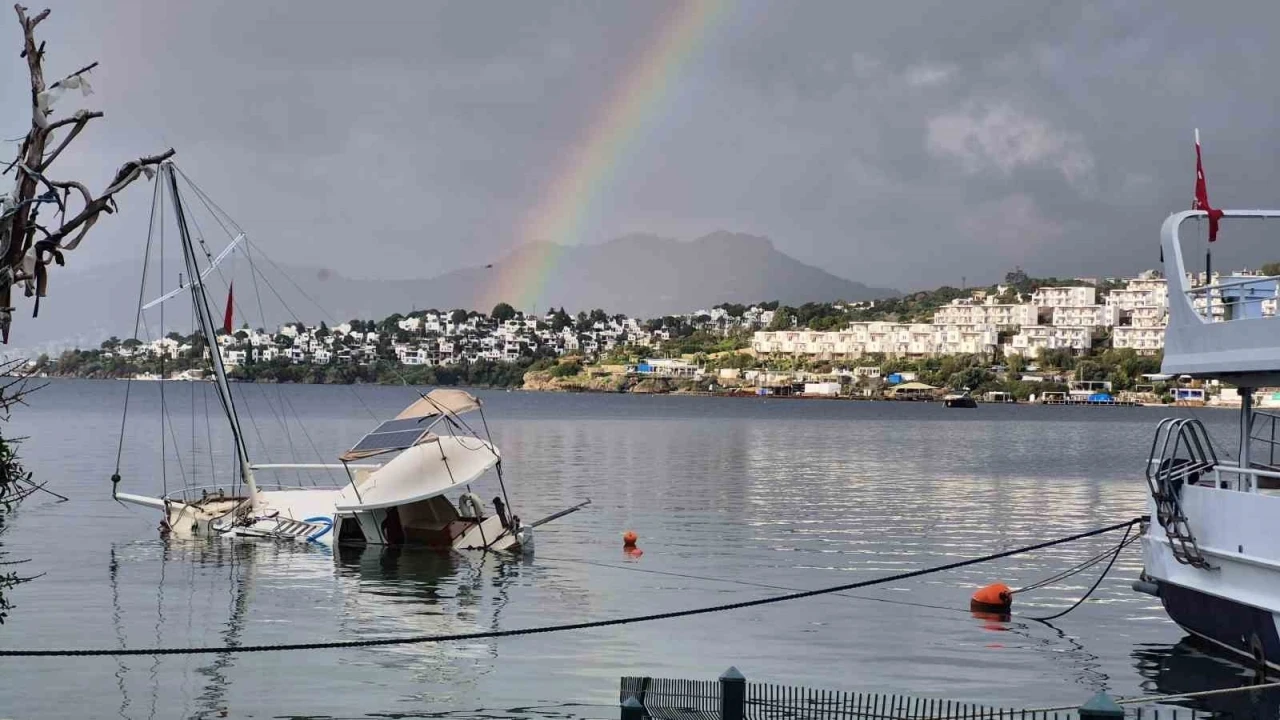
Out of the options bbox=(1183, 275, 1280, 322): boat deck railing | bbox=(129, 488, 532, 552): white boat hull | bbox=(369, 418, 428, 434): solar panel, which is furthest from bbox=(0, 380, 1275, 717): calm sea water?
bbox=(1183, 275, 1280, 322): boat deck railing

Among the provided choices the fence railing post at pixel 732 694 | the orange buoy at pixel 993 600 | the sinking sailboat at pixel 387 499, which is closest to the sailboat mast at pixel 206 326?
the sinking sailboat at pixel 387 499

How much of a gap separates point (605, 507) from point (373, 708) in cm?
3878

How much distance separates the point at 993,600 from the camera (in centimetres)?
3197

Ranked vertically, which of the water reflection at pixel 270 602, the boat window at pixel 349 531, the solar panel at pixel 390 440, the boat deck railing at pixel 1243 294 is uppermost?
the boat deck railing at pixel 1243 294

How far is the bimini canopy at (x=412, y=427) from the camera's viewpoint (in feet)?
136

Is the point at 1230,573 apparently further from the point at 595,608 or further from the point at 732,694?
the point at 595,608

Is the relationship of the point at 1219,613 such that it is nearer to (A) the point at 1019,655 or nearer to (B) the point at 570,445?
(A) the point at 1019,655

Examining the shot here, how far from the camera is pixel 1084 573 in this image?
39.3 meters

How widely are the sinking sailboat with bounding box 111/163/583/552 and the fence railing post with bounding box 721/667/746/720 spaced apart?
26.4m

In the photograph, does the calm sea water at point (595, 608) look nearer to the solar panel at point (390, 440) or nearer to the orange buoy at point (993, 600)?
the orange buoy at point (993, 600)

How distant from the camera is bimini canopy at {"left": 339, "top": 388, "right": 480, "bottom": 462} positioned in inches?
1628

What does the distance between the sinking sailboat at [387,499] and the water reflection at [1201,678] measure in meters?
Result: 18.4

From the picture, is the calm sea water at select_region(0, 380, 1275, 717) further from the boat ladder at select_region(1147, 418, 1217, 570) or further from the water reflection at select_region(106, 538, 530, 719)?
the boat ladder at select_region(1147, 418, 1217, 570)

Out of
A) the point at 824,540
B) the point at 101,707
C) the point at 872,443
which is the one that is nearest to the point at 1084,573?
the point at 824,540
